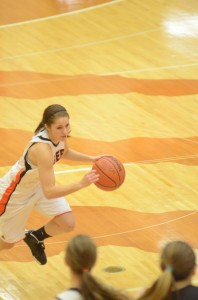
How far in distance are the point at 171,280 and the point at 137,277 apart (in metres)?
2.63

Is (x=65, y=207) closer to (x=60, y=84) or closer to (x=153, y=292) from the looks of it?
(x=153, y=292)

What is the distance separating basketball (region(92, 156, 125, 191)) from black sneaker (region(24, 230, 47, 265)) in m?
0.76

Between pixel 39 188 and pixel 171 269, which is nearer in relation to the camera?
pixel 171 269

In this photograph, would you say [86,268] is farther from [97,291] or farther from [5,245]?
[5,245]

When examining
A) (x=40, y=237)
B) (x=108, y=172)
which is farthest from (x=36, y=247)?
(x=108, y=172)

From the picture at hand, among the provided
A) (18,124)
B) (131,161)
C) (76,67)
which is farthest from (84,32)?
(131,161)

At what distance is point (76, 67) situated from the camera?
442 inches

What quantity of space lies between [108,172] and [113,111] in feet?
11.3

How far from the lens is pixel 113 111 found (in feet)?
33.2

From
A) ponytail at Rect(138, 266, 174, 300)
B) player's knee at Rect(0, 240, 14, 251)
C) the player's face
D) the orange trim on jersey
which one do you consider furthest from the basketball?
ponytail at Rect(138, 266, 174, 300)

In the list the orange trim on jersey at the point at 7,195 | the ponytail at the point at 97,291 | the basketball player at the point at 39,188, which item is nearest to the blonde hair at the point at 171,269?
the ponytail at the point at 97,291

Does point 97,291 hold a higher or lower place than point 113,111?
higher

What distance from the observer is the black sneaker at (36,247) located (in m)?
7.08

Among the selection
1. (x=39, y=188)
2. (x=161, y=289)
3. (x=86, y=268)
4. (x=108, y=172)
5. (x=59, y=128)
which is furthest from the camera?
(x=39, y=188)
